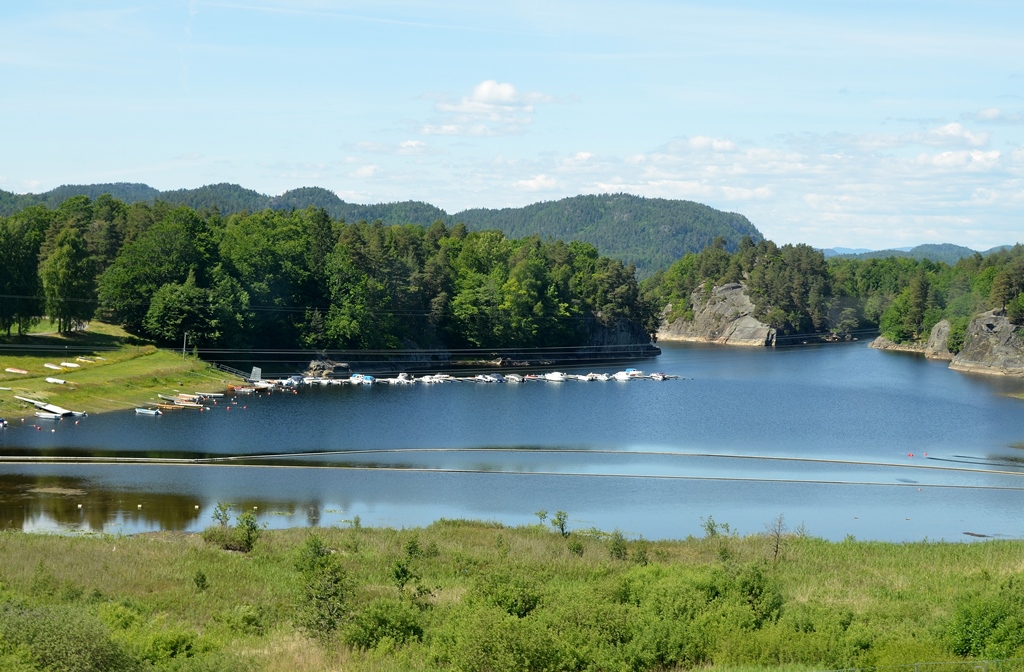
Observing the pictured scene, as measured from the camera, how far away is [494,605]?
2436 centimetres

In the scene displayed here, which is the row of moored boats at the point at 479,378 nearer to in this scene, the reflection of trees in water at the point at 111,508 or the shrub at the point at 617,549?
the reflection of trees in water at the point at 111,508

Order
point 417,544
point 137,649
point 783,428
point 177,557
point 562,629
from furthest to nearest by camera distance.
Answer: point 783,428 → point 417,544 → point 177,557 → point 562,629 → point 137,649

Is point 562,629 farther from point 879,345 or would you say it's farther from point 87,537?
point 879,345

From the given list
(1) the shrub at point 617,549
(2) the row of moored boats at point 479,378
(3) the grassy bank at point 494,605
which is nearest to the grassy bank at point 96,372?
(2) the row of moored boats at point 479,378

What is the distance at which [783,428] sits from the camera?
8262 cm

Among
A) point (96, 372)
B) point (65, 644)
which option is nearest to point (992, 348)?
point (96, 372)

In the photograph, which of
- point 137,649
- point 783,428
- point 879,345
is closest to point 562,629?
point 137,649

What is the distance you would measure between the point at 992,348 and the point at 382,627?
Result: 13923cm

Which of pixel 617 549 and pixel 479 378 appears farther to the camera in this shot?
pixel 479 378

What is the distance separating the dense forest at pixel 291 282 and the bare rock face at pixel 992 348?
46008 millimetres

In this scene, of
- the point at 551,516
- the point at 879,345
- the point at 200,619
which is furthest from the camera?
the point at 879,345

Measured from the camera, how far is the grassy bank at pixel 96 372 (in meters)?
76.2

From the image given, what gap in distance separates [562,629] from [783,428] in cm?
6318

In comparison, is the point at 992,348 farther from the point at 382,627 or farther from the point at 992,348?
the point at 382,627
